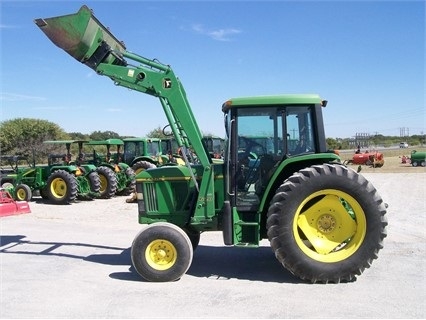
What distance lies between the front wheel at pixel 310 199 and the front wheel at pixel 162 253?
1.15m

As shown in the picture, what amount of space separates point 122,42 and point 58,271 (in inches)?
142

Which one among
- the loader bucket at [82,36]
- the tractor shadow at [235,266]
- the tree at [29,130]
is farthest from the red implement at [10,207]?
the tree at [29,130]

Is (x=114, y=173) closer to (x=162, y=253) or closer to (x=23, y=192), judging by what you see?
(x=23, y=192)

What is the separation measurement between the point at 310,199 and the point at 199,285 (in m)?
1.77

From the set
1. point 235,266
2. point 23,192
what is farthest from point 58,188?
point 235,266

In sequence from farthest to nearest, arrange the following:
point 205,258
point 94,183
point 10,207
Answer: point 94,183, point 10,207, point 205,258

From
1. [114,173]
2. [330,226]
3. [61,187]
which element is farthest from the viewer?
[114,173]

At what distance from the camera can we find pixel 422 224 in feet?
31.5

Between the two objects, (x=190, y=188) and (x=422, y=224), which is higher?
(x=190, y=188)

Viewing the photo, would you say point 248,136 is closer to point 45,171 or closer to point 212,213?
point 212,213

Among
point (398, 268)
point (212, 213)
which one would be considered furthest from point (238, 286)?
point (398, 268)

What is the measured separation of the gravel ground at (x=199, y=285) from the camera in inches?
184

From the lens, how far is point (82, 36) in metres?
6.14

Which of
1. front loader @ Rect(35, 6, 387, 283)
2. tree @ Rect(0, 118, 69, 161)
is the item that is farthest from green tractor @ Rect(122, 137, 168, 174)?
tree @ Rect(0, 118, 69, 161)
